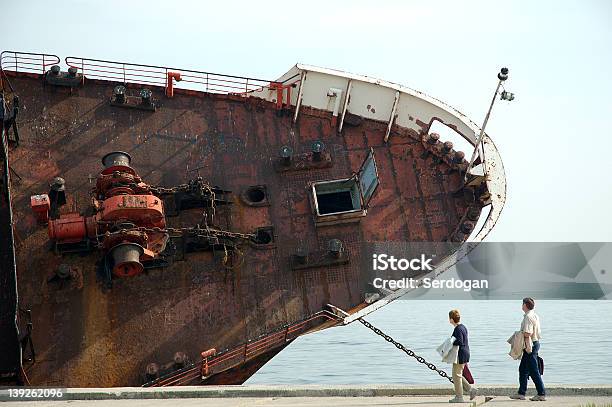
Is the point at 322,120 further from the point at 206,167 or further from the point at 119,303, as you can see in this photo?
the point at 119,303

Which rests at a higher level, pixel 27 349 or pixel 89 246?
pixel 89 246

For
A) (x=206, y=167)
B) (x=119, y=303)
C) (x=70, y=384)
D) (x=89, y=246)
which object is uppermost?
(x=206, y=167)

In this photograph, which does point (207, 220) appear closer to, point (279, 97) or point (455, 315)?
point (279, 97)

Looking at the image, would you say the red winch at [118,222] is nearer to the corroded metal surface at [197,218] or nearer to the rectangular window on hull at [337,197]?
the corroded metal surface at [197,218]

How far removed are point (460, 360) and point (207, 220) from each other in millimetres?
8804

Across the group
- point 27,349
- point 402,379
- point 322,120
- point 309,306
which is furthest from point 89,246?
point 402,379

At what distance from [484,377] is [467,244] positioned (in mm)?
15274

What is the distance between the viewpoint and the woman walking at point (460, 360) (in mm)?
10078

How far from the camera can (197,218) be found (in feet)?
59.6

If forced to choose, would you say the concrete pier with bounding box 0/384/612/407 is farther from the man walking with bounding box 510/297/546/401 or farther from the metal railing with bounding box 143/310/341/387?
the metal railing with bounding box 143/310/341/387

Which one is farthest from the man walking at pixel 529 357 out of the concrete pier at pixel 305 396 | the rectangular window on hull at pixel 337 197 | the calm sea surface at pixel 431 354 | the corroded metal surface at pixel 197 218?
the calm sea surface at pixel 431 354

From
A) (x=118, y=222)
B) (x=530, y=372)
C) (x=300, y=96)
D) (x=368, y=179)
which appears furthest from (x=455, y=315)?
(x=300, y=96)

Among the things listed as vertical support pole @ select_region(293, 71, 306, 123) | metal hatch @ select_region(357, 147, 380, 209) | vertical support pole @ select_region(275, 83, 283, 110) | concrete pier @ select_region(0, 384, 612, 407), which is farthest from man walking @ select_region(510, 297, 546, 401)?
vertical support pole @ select_region(275, 83, 283, 110)

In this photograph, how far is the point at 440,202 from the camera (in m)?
19.2
